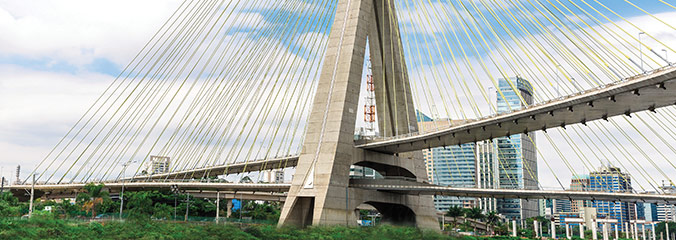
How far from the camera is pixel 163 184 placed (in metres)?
56.6

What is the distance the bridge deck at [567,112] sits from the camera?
94.2ft

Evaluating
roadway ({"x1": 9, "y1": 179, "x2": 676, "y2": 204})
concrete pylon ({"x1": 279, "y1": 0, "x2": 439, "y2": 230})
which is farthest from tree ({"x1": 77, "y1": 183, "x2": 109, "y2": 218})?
concrete pylon ({"x1": 279, "y1": 0, "x2": 439, "y2": 230})

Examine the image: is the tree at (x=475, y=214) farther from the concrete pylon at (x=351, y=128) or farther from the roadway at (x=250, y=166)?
the concrete pylon at (x=351, y=128)

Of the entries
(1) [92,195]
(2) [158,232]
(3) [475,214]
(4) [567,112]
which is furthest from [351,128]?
(3) [475,214]

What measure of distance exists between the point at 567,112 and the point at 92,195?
1893 inches

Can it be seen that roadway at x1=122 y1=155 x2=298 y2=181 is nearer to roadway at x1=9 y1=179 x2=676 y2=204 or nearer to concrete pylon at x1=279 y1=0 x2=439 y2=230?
roadway at x1=9 y1=179 x2=676 y2=204

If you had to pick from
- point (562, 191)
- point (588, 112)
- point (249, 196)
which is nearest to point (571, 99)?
point (588, 112)

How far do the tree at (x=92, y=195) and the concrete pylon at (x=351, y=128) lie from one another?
2541 centimetres

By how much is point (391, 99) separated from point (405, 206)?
1004 centimetres

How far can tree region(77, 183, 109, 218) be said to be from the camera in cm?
5994

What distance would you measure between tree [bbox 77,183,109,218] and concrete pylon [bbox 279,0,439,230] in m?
25.4

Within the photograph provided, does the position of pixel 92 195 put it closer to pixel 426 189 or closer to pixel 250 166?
pixel 250 166

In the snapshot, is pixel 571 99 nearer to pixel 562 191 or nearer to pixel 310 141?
pixel 562 191

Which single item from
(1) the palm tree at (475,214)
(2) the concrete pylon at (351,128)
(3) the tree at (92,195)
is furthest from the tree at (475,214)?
→ (3) the tree at (92,195)
